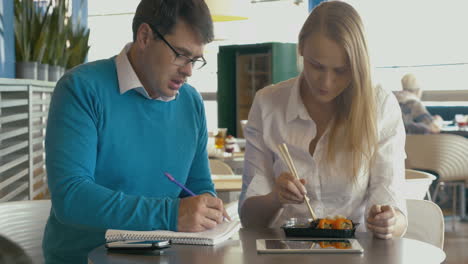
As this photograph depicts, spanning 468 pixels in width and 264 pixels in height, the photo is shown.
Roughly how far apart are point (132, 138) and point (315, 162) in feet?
1.92

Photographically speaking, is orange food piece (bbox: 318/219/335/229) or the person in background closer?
orange food piece (bbox: 318/219/335/229)

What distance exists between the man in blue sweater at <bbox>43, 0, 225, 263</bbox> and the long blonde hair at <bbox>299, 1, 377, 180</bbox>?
390 mm

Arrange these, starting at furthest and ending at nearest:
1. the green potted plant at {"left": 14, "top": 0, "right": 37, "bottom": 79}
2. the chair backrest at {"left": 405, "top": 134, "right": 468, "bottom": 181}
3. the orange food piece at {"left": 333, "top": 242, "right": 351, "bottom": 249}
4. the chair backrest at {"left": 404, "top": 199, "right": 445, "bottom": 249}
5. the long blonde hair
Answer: the chair backrest at {"left": 405, "top": 134, "right": 468, "bottom": 181} → the green potted plant at {"left": 14, "top": 0, "right": 37, "bottom": 79} → the chair backrest at {"left": 404, "top": 199, "right": 445, "bottom": 249} → the long blonde hair → the orange food piece at {"left": 333, "top": 242, "right": 351, "bottom": 249}

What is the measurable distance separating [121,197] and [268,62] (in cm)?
648

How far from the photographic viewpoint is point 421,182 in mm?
3070

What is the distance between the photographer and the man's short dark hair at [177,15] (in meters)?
1.89

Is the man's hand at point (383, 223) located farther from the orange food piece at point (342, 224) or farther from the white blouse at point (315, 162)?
the white blouse at point (315, 162)

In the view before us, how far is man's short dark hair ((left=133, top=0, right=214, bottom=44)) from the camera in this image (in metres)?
1.89

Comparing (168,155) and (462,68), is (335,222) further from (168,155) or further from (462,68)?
(462,68)

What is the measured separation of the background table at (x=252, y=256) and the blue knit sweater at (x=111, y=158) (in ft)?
0.33

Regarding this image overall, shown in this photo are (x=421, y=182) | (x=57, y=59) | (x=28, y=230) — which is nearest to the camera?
(x=28, y=230)

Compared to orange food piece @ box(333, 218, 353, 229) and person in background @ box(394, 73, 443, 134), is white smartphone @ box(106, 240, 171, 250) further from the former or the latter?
person in background @ box(394, 73, 443, 134)

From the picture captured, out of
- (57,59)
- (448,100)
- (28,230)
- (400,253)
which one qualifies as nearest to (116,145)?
(28,230)

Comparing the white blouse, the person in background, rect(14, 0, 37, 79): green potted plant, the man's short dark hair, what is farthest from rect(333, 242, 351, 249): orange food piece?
the person in background
